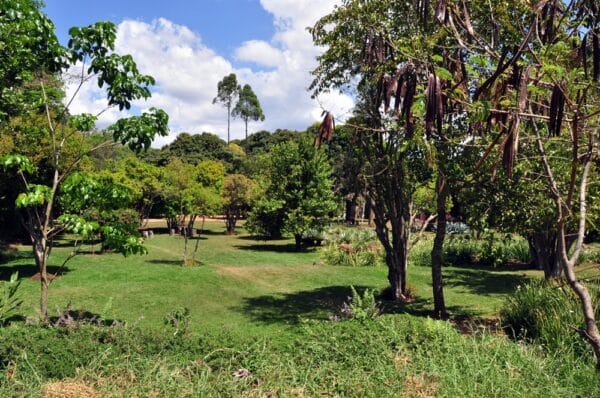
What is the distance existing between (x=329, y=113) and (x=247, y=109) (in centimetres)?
6820

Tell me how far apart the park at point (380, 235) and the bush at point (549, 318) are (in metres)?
0.04

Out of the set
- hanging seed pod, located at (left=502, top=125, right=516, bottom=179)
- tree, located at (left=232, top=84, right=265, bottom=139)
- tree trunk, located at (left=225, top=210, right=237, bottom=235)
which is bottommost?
tree trunk, located at (left=225, top=210, right=237, bottom=235)

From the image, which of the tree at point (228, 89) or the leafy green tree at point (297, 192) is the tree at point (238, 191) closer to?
the leafy green tree at point (297, 192)

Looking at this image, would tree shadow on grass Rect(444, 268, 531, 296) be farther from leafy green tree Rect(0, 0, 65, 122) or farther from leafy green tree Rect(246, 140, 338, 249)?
leafy green tree Rect(0, 0, 65, 122)

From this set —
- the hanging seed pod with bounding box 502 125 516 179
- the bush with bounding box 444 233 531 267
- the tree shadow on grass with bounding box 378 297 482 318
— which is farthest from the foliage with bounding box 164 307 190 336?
the bush with bounding box 444 233 531 267

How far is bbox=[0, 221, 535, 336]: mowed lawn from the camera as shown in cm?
1077

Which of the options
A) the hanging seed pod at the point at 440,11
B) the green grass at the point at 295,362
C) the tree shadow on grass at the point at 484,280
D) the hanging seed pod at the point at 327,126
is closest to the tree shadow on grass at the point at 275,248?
the tree shadow on grass at the point at 484,280

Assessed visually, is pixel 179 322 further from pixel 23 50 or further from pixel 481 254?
pixel 481 254

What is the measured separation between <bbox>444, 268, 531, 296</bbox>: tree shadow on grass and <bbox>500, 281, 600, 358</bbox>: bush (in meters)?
5.93

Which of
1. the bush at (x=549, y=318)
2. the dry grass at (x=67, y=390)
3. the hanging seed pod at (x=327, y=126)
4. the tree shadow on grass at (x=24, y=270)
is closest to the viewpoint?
the hanging seed pod at (x=327, y=126)

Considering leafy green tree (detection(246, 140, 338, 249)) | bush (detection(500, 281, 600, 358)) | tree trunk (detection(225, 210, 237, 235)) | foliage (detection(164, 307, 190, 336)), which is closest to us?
foliage (detection(164, 307, 190, 336))

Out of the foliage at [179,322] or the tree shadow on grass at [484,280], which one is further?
the tree shadow on grass at [484,280]

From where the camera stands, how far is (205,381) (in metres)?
4.50

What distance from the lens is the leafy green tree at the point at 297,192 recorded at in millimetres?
25719
